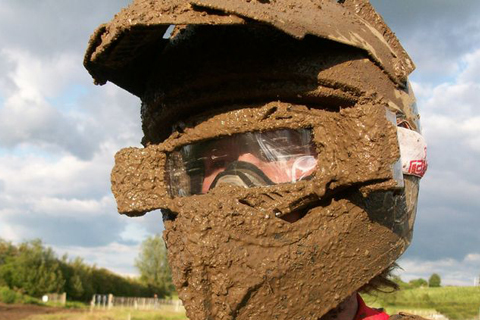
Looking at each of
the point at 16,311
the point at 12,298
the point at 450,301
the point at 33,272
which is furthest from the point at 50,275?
the point at 450,301

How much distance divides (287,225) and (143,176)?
31.5 inches

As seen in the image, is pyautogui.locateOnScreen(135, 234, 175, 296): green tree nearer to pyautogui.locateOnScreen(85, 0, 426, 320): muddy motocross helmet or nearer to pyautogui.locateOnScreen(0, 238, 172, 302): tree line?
pyautogui.locateOnScreen(0, 238, 172, 302): tree line

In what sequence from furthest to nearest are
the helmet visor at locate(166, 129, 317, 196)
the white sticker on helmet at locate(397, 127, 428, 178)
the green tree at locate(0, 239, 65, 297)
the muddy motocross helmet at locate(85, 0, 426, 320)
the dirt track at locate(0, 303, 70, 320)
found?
the green tree at locate(0, 239, 65, 297)
the dirt track at locate(0, 303, 70, 320)
the white sticker on helmet at locate(397, 127, 428, 178)
the helmet visor at locate(166, 129, 317, 196)
the muddy motocross helmet at locate(85, 0, 426, 320)

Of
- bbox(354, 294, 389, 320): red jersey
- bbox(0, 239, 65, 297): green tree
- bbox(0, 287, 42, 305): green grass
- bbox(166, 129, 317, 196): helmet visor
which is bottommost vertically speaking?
bbox(354, 294, 389, 320): red jersey

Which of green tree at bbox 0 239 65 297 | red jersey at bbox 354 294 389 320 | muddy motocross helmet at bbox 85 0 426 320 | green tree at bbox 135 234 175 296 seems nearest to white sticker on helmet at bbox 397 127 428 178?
muddy motocross helmet at bbox 85 0 426 320

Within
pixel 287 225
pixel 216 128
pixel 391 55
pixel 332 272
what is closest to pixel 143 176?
pixel 216 128

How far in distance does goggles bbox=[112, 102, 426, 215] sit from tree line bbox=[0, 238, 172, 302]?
46.6m

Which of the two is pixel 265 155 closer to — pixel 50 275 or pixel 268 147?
pixel 268 147

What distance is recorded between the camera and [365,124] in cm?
196

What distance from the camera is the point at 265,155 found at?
2.23 metres

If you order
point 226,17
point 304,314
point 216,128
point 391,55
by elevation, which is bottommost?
point 304,314

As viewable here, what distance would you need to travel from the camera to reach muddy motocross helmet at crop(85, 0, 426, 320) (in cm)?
187

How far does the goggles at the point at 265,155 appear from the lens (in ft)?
6.40

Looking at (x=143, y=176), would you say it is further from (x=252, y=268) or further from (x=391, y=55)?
(x=391, y=55)
